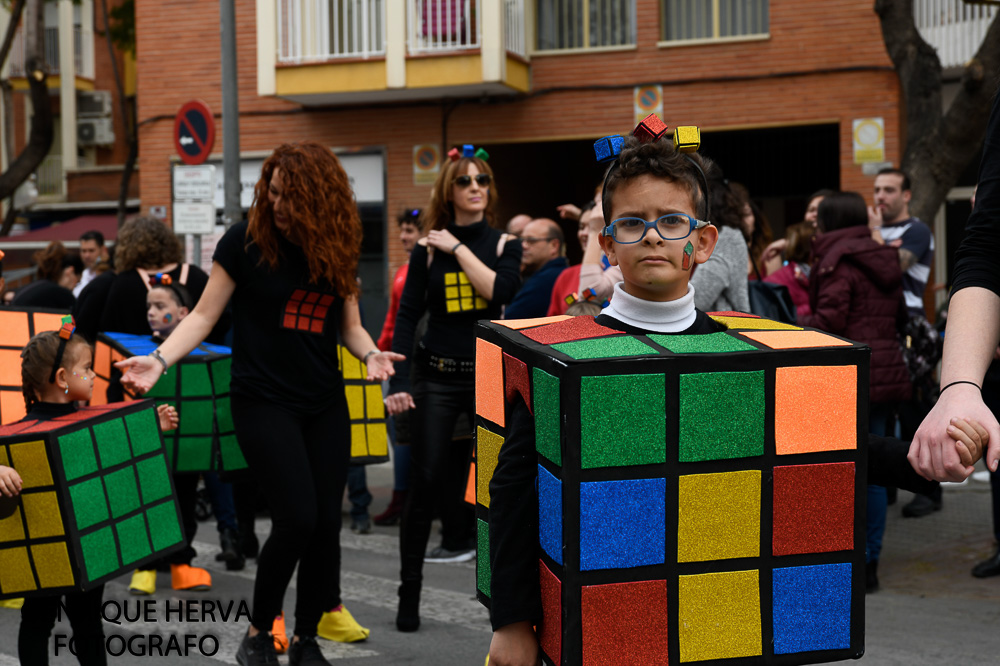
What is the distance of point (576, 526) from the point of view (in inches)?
82.4

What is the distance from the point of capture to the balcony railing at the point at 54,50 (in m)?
33.7

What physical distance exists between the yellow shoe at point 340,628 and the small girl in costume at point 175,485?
4.24ft

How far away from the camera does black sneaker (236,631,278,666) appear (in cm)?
444

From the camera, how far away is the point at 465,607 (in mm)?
5883

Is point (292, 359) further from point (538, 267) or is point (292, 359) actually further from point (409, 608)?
point (538, 267)

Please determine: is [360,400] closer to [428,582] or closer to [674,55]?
[428,582]

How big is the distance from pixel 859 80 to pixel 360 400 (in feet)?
35.4

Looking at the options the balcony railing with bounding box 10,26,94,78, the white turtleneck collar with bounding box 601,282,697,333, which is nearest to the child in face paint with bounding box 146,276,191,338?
the white turtleneck collar with bounding box 601,282,697,333

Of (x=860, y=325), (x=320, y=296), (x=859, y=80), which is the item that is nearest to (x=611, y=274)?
(x=320, y=296)

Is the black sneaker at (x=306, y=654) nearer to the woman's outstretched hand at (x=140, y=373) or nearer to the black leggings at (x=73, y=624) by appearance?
the black leggings at (x=73, y=624)

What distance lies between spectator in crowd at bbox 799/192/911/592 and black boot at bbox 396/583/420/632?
2480 mm

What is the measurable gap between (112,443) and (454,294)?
5.78ft

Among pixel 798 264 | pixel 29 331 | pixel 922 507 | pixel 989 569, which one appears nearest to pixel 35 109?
pixel 29 331

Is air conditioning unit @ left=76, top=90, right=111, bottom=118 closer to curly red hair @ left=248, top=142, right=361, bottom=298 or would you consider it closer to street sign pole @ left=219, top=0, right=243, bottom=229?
street sign pole @ left=219, top=0, right=243, bottom=229
